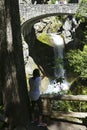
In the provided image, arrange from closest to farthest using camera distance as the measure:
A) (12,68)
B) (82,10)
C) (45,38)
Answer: (12,68) → (82,10) → (45,38)

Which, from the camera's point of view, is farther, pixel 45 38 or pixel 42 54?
pixel 45 38

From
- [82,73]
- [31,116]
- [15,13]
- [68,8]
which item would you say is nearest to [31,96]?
[31,116]

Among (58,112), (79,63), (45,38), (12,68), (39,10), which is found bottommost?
(58,112)

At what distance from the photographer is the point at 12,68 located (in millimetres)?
7133

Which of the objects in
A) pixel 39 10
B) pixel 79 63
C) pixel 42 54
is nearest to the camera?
pixel 79 63

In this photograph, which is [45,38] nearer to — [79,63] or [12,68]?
[79,63]

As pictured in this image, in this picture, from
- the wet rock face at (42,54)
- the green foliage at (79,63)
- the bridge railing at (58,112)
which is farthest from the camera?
the wet rock face at (42,54)

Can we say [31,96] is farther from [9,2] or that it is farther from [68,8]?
[68,8]

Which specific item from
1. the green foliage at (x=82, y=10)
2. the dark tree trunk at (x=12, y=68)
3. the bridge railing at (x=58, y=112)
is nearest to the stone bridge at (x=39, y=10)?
the green foliage at (x=82, y=10)

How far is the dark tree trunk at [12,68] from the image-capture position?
7055mm

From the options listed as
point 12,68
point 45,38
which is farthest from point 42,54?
point 12,68

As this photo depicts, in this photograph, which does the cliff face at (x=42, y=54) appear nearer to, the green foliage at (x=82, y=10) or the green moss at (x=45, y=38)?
the green moss at (x=45, y=38)

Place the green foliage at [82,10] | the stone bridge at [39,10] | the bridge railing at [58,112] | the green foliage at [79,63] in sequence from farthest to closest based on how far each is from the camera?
1. the stone bridge at [39,10]
2. the green foliage at [82,10]
3. the green foliage at [79,63]
4. the bridge railing at [58,112]

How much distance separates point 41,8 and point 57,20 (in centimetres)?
975
